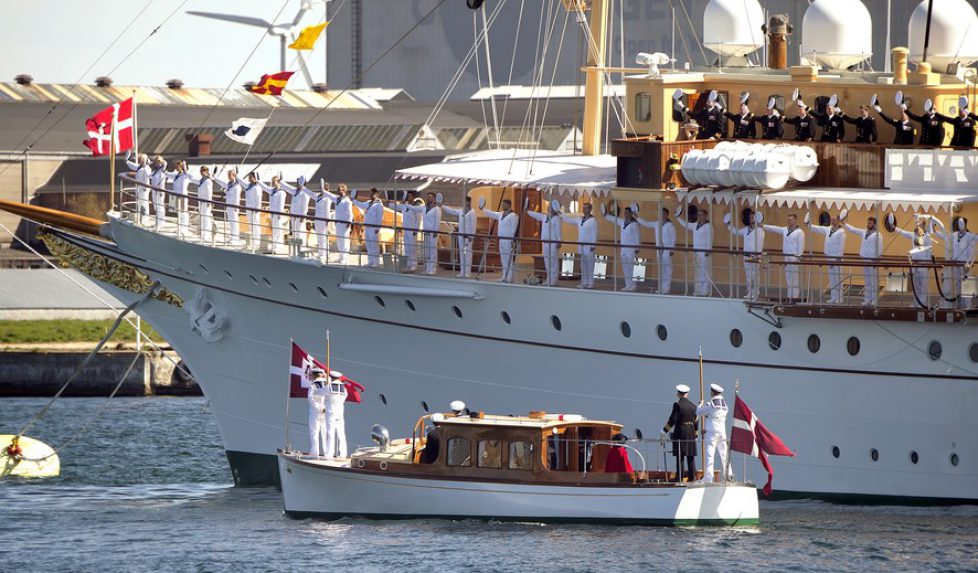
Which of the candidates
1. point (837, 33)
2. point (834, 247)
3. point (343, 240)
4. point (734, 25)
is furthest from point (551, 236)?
point (837, 33)

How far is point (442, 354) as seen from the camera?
105 ft

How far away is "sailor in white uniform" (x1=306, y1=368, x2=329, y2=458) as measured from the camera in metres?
29.6

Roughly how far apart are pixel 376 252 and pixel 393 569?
8683 mm

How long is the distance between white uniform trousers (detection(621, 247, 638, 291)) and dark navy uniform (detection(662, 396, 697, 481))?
3.11 meters

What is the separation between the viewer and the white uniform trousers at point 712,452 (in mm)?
27750

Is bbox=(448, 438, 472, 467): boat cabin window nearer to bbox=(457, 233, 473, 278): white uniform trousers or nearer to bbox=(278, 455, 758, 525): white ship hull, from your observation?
bbox=(278, 455, 758, 525): white ship hull

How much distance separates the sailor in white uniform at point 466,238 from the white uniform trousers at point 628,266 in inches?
92.8

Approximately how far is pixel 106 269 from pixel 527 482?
12.2 meters

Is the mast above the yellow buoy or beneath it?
above

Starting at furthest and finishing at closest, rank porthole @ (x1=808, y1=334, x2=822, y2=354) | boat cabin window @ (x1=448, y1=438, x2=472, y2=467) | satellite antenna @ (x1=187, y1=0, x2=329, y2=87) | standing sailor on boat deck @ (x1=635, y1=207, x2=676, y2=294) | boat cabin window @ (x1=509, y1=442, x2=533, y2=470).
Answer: satellite antenna @ (x1=187, y1=0, x2=329, y2=87) < standing sailor on boat deck @ (x1=635, y1=207, x2=676, y2=294) < porthole @ (x1=808, y1=334, x2=822, y2=354) < boat cabin window @ (x1=448, y1=438, x2=472, y2=467) < boat cabin window @ (x1=509, y1=442, x2=533, y2=470)

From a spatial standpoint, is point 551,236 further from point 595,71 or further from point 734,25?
point 734,25

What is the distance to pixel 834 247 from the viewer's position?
3006cm

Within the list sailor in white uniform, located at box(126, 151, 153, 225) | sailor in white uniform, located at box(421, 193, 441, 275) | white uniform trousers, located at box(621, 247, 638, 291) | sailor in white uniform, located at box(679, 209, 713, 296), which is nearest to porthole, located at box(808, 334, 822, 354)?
sailor in white uniform, located at box(679, 209, 713, 296)

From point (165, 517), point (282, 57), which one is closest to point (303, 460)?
→ point (165, 517)
